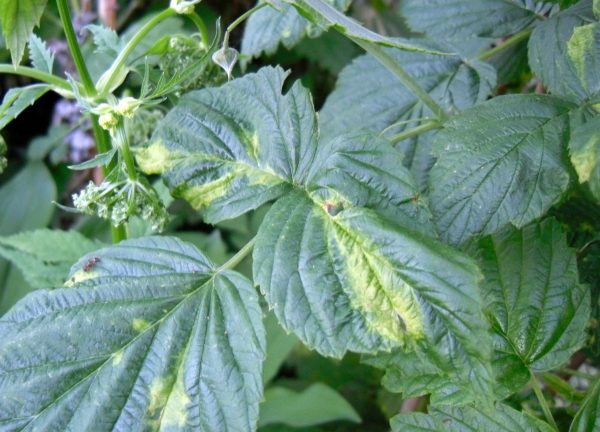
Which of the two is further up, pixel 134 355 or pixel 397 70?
pixel 397 70

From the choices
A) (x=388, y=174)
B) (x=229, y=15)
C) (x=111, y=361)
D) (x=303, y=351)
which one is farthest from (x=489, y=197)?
(x=229, y=15)

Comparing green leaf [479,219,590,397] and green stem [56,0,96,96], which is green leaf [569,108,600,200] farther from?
green stem [56,0,96,96]

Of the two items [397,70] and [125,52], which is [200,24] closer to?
[125,52]

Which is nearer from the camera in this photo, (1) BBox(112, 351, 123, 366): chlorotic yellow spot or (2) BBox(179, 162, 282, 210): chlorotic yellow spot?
(1) BBox(112, 351, 123, 366): chlorotic yellow spot

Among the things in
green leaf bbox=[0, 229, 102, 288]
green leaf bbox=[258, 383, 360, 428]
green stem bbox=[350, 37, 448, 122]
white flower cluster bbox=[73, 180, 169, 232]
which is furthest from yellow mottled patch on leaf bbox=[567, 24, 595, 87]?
green leaf bbox=[258, 383, 360, 428]

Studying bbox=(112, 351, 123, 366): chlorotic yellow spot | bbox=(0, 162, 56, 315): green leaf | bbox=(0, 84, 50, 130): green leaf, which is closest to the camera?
Answer: bbox=(112, 351, 123, 366): chlorotic yellow spot

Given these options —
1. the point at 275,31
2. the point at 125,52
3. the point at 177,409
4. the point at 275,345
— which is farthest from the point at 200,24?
the point at 275,345
